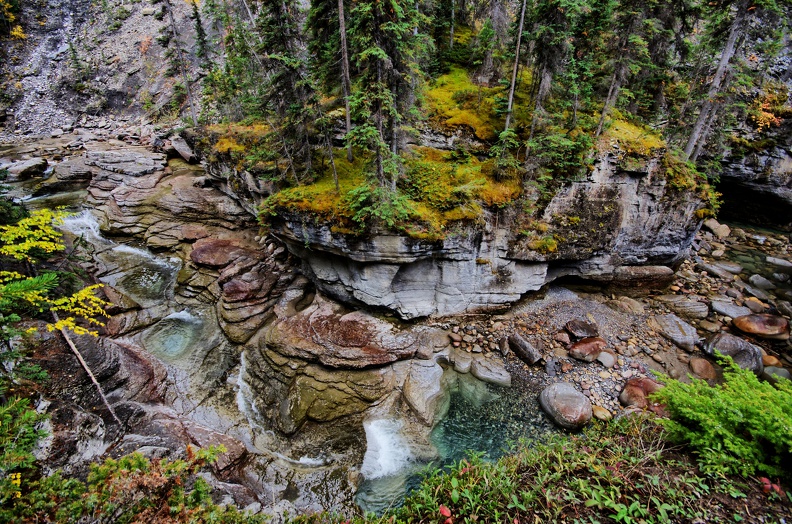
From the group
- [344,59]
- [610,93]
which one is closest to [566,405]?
[610,93]

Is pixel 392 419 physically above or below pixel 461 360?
below

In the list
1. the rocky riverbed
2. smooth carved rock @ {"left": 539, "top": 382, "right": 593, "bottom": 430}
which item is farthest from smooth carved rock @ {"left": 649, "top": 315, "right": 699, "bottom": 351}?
smooth carved rock @ {"left": 539, "top": 382, "right": 593, "bottom": 430}

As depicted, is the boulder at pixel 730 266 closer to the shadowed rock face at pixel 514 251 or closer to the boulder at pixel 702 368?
the shadowed rock face at pixel 514 251

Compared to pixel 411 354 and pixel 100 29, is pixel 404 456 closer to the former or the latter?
pixel 411 354

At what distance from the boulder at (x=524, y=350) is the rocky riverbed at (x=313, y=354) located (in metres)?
0.10

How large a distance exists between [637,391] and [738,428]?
810 cm

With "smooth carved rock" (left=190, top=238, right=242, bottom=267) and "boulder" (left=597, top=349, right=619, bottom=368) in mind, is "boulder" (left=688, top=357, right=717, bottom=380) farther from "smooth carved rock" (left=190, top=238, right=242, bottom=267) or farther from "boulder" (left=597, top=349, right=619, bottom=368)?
"smooth carved rock" (left=190, top=238, right=242, bottom=267)

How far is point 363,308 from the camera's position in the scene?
16.4 metres

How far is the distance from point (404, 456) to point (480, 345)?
645cm

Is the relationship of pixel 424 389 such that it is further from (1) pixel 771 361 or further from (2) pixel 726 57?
(2) pixel 726 57

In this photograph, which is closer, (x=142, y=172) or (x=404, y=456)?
(x=404, y=456)

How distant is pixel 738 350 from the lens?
14.4 metres

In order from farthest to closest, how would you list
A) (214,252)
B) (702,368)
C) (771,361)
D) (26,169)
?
(26,169) < (214,252) < (771,361) < (702,368)

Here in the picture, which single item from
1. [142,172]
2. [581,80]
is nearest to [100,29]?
[142,172]
